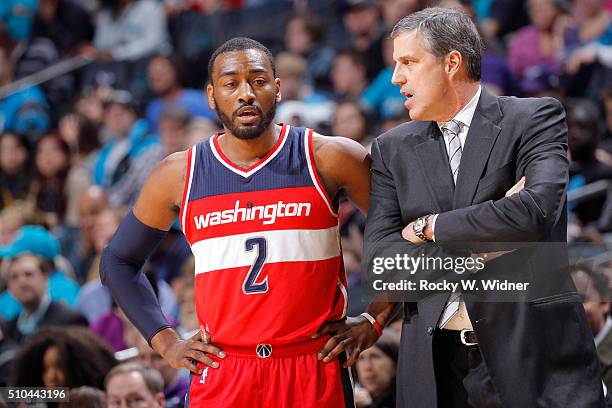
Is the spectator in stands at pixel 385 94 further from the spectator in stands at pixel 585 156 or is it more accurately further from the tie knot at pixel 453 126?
the tie knot at pixel 453 126

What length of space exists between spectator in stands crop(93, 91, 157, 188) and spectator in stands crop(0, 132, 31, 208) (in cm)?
76

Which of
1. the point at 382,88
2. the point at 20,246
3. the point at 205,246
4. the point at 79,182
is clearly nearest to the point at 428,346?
the point at 205,246

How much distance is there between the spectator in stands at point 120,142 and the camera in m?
9.53

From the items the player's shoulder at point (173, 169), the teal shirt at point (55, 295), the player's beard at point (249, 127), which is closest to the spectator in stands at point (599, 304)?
the player's beard at point (249, 127)

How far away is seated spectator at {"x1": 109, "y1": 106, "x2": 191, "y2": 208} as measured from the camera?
356 inches

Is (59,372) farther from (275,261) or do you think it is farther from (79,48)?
(79,48)

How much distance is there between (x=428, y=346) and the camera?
3.49m

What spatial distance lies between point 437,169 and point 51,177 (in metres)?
6.91

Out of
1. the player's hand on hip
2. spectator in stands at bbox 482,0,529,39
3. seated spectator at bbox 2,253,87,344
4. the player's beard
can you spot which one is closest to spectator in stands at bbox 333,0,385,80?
spectator in stands at bbox 482,0,529,39

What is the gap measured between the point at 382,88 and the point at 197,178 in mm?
5408

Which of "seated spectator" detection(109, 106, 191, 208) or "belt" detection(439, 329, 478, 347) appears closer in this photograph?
"belt" detection(439, 329, 478, 347)

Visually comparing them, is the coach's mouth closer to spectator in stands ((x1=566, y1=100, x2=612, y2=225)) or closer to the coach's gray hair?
the coach's gray hair

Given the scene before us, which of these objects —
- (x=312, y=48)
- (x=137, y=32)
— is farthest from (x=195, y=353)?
(x=137, y=32)

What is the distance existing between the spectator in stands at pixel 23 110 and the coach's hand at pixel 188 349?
690 cm
